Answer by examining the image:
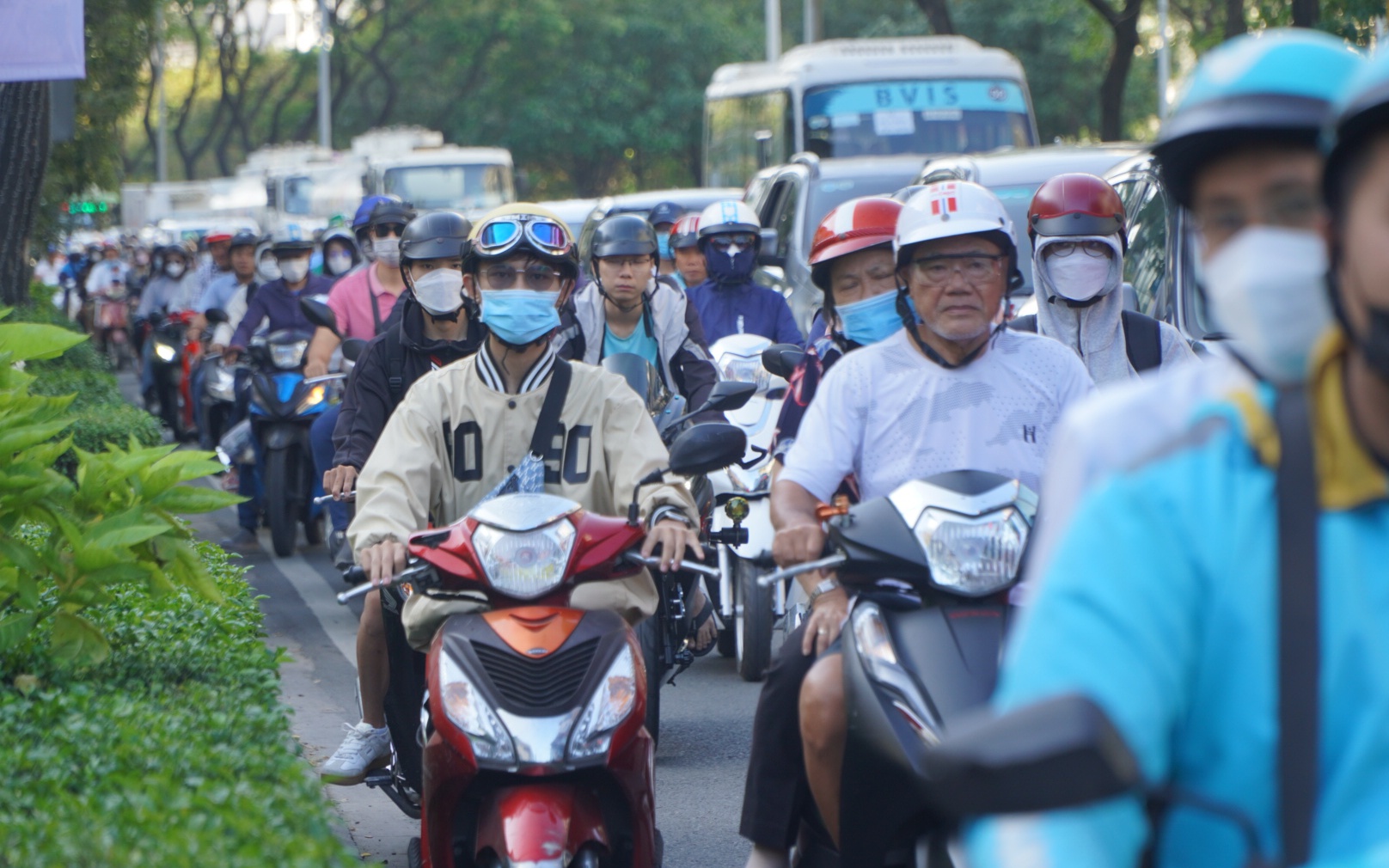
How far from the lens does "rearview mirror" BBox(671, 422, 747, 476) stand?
13.1ft

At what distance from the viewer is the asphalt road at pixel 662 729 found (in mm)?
5641

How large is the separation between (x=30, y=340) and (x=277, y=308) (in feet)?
24.5

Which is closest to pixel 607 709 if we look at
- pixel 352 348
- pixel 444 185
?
pixel 352 348

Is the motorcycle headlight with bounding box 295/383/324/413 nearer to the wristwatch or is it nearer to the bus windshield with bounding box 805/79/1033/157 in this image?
the wristwatch

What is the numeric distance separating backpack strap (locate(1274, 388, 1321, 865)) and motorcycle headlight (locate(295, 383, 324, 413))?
990 cm

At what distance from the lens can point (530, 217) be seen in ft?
16.1

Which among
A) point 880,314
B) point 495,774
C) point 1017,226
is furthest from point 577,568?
point 1017,226

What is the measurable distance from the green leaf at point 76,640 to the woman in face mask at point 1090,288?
111 inches

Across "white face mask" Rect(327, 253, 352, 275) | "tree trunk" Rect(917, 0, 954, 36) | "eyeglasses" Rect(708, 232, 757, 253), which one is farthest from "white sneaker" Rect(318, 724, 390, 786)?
"tree trunk" Rect(917, 0, 954, 36)

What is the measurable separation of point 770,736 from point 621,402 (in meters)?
1.10

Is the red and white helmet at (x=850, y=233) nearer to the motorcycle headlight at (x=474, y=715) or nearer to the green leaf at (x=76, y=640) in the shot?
the motorcycle headlight at (x=474, y=715)

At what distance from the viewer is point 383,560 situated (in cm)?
412

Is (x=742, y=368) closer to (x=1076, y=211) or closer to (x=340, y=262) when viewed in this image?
(x=1076, y=211)

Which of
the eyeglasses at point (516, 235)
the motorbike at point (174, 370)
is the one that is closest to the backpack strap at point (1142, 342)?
the eyeglasses at point (516, 235)
